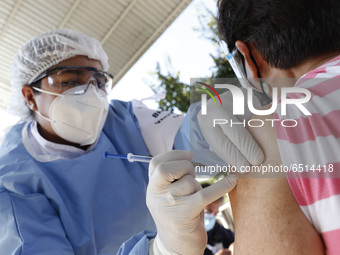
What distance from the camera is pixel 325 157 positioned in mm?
756

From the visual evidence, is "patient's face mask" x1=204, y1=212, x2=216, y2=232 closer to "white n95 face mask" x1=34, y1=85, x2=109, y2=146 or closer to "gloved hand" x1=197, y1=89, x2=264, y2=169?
"white n95 face mask" x1=34, y1=85, x2=109, y2=146

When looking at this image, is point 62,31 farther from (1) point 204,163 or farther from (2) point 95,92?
(1) point 204,163

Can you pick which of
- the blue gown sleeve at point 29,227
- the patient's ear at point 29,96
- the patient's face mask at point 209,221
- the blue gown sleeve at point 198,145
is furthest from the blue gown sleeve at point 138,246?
the patient's face mask at point 209,221

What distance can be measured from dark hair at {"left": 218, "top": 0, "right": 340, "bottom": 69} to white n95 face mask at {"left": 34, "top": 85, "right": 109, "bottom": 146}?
4.43 feet

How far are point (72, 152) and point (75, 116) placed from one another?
0.21 meters

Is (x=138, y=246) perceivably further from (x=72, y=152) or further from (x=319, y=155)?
(x=72, y=152)

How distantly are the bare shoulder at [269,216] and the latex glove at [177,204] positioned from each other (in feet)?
0.66

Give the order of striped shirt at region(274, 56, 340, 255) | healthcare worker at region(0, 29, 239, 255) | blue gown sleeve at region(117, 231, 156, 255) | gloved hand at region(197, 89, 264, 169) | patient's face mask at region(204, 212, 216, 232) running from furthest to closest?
patient's face mask at region(204, 212, 216, 232) → healthcare worker at region(0, 29, 239, 255) → blue gown sleeve at region(117, 231, 156, 255) → gloved hand at region(197, 89, 264, 169) → striped shirt at region(274, 56, 340, 255)

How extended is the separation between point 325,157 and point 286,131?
0.09 m

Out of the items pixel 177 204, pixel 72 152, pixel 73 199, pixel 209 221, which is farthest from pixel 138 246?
pixel 209 221

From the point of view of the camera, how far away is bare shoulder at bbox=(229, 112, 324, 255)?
2.62ft

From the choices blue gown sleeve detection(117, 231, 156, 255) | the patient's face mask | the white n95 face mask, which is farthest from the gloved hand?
the patient's face mask

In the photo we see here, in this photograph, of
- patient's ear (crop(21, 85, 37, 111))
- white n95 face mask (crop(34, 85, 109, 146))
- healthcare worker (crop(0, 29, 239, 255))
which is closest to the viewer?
healthcare worker (crop(0, 29, 239, 255))

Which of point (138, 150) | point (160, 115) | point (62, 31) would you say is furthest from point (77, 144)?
point (62, 31)
